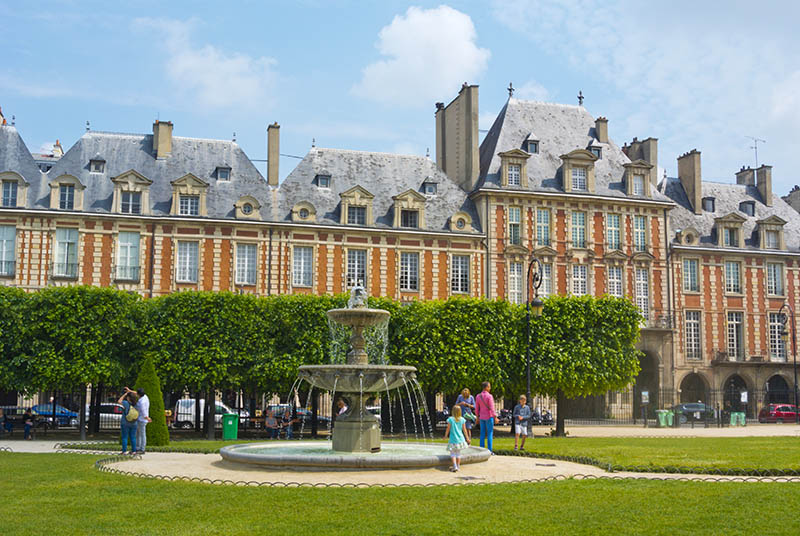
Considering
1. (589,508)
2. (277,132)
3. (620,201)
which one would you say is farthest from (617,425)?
(589,508)

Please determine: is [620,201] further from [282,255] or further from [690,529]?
[690,529]

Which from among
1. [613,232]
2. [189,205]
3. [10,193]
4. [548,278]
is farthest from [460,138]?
[10,193]

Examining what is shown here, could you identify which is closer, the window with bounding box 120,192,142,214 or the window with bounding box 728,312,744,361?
the window with bounding box 120,192,142,214

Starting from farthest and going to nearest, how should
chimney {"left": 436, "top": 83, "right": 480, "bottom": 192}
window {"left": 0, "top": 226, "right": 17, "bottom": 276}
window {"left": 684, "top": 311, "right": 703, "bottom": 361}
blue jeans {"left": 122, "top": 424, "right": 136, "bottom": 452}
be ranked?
window {"left": 684, "top": 311, "right": 703, "bottom": 361} < chimney {"left": 436, "top": 83, "right": 480, "bottom": 192} < window {"left": 0, "top": 226, "right": 17, "bottom": 276} < blue jeans {"left": 122, "top": 424, "right": 136, "bottom": 452}

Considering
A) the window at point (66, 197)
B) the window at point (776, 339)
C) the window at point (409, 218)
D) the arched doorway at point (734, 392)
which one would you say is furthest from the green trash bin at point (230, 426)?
the window at point (776, 339)

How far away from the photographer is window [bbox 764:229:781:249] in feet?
153

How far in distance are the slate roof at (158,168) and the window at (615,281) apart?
53.7ft

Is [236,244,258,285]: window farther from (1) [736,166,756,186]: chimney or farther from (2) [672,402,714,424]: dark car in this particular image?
(1) [736,166,756,186]: chimney

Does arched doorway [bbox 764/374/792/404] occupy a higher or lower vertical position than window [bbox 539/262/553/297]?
lower

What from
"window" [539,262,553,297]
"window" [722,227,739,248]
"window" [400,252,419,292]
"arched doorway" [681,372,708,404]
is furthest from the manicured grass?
"window" [722,227,739,248]

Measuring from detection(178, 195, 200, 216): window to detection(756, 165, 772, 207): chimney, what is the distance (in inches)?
1220

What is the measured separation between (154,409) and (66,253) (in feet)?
58.0

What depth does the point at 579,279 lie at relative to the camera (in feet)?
137

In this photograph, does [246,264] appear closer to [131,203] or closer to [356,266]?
[356,266]
